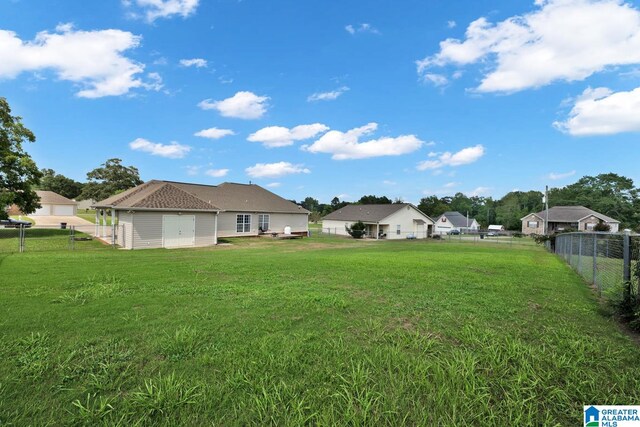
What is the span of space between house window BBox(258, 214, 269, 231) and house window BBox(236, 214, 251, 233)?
1271mm

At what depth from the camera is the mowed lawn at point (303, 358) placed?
276 cm

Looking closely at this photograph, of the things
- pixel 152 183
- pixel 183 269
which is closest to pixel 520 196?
pixel 152 183

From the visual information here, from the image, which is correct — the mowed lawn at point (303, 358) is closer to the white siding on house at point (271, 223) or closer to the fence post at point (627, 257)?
the fence post at point (627, 257)

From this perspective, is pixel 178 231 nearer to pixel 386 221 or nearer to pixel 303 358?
pixel 303 358

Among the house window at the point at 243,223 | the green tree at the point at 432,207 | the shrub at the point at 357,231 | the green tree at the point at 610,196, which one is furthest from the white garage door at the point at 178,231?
the green tree at the point at 610,196

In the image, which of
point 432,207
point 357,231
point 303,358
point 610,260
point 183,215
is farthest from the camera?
point 432,207

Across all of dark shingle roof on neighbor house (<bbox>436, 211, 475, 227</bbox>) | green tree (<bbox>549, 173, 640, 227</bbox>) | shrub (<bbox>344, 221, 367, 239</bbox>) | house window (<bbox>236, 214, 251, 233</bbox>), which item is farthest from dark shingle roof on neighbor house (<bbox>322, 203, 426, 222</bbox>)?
green tree (<bbox>549, 173, 640, 227</bbox>)

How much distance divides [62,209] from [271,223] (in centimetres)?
4167

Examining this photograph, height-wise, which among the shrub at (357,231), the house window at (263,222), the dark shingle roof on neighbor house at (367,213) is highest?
the dark shingle roof on neighbor house at (367,213)

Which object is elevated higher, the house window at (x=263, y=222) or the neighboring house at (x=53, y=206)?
the neighboring house at (x=53, y=206)

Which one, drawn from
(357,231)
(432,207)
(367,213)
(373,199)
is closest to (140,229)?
(357,231)

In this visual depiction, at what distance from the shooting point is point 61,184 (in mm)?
73000

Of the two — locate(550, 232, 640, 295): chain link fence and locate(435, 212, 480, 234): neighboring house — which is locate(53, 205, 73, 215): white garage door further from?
locate(435, 212, 480, 234): neighboring house

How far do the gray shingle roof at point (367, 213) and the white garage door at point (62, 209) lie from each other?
139ft
